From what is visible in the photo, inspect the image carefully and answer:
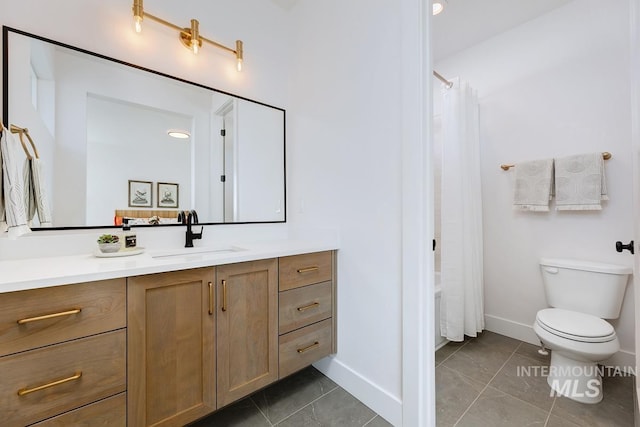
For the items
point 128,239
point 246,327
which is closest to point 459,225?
point 246,327

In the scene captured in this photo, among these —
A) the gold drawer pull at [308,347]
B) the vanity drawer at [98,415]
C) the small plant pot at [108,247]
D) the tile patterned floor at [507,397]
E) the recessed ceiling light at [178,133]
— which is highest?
the recessed ceiling light at [178,133]

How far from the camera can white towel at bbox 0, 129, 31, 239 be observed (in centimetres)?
86

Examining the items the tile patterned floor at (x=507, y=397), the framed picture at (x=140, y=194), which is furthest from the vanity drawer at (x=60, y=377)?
the tile patterned floor at (x=507, y=397)

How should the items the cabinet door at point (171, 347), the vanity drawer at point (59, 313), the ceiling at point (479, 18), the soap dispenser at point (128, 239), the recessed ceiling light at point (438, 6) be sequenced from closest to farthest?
the vanity drawer at point (59, 313) → the cabinet door at point (171, 347) → the soap dispenser at point (128, 239) → the recessed ceiling light at point (438, 6) → the ceiling at point (479, 18)

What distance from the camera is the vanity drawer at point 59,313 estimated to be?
2.57ft

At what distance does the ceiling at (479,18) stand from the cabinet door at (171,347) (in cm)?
223

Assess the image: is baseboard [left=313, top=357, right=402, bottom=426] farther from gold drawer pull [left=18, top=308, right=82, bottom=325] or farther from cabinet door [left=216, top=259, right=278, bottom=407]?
gold drawer pull [left=18, top=308, right=82, bottom=325]

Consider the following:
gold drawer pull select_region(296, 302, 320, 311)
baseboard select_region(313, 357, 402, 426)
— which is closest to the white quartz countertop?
gold drawer pull select_region(296, 302, 320, 311)

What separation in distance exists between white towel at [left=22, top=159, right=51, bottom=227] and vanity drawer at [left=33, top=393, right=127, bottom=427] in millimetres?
735

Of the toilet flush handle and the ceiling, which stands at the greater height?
the ceiling

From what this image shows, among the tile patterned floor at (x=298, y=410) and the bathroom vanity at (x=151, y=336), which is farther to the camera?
the tile patterned floor at (x=298, y=410)

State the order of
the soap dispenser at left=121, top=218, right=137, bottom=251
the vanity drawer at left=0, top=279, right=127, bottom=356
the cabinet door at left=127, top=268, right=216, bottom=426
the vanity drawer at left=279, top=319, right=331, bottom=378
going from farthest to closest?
the vanity drawer at left=279, top=319, right=331, bottom=378 < the soap dispenser at left=121, top=218, right=137, bottom=251 < the cabinet door at left=127, top=268, right=216, bottom=426 < the vanity drawer at left=0, top=279, right=127, bottom=356

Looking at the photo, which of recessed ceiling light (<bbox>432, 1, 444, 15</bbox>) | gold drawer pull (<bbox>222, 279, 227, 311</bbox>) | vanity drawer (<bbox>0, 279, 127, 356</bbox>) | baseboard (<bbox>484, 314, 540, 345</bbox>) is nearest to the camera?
vanity drawer (<bbox>0, 279, 127, 356</bbox>)

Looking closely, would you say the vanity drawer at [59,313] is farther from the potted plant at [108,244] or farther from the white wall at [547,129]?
the white wall at [547,129]
